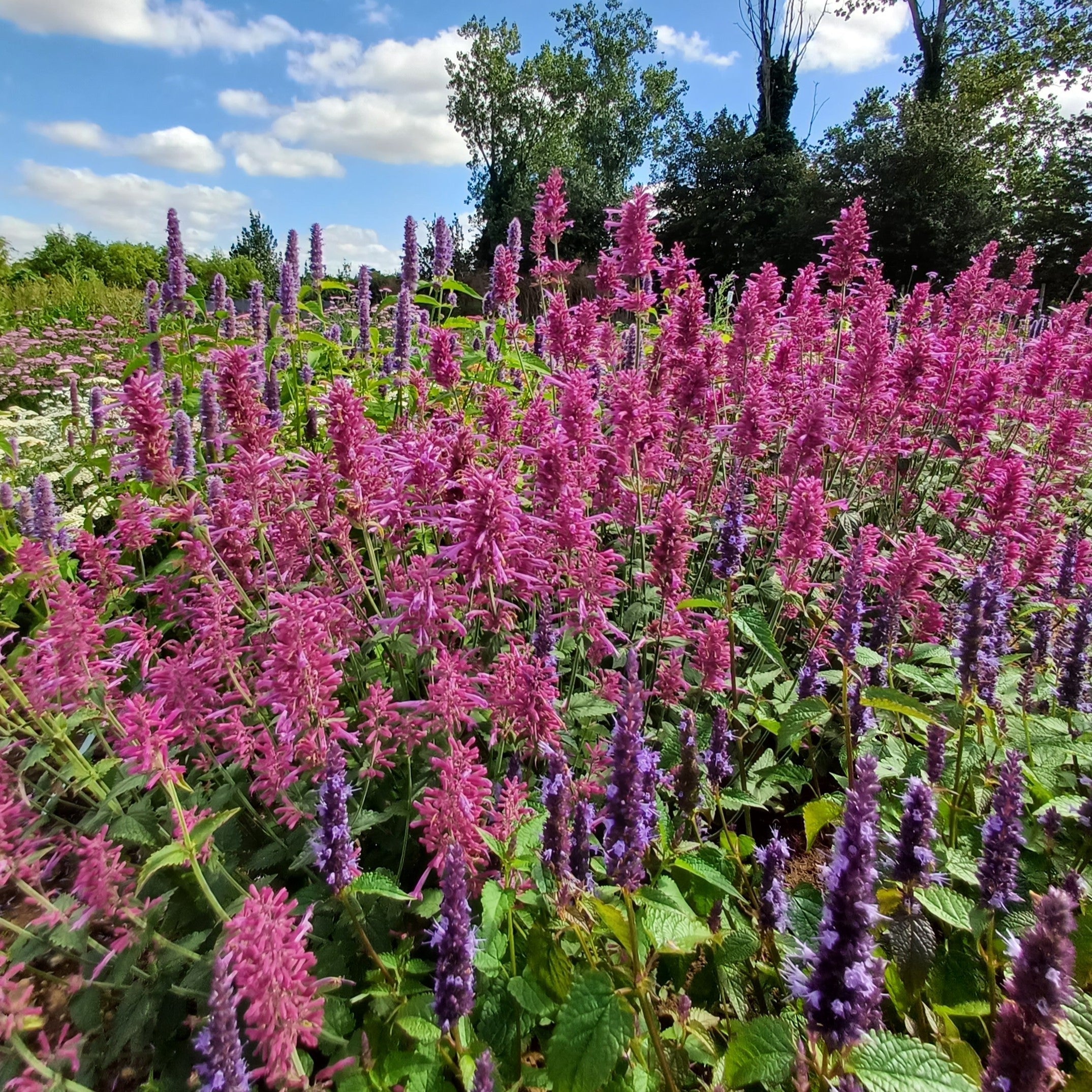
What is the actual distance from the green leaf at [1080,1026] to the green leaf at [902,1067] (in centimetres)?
29

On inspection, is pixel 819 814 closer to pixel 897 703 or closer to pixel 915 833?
pixel 897 703

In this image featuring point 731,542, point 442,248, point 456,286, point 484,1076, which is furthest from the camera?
point 442,248

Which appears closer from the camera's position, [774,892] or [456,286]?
[774,892]

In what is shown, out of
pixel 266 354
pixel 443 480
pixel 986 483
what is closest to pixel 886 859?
→ pixel 443 480

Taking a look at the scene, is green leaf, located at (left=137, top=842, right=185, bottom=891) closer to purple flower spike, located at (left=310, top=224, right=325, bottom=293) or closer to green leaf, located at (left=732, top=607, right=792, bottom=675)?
green leaf, located at (left=732, top=607, right=792, bottom=675)

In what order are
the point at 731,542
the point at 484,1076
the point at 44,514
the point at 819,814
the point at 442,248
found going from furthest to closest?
the point at 442,248
the point at 44,514
the point at 731,542
the point at 819,814
the point at 484,1076

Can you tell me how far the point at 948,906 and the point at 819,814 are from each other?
1.07 feet

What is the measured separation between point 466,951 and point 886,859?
85 cm

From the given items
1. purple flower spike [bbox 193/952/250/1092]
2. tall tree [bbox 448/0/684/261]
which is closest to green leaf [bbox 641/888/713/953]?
purple flower spike [bbox 193/952/250/1092]

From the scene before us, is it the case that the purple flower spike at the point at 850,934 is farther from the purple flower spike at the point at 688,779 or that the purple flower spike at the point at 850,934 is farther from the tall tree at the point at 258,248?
the tall tree at the point at 258,248

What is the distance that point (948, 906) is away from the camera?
1478mm

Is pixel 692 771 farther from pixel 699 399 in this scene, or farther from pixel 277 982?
pixel 699 399

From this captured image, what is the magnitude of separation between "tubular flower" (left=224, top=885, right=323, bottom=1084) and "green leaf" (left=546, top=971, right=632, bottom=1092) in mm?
430

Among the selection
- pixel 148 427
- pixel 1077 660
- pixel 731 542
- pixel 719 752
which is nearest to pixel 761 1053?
pixel 719 752
